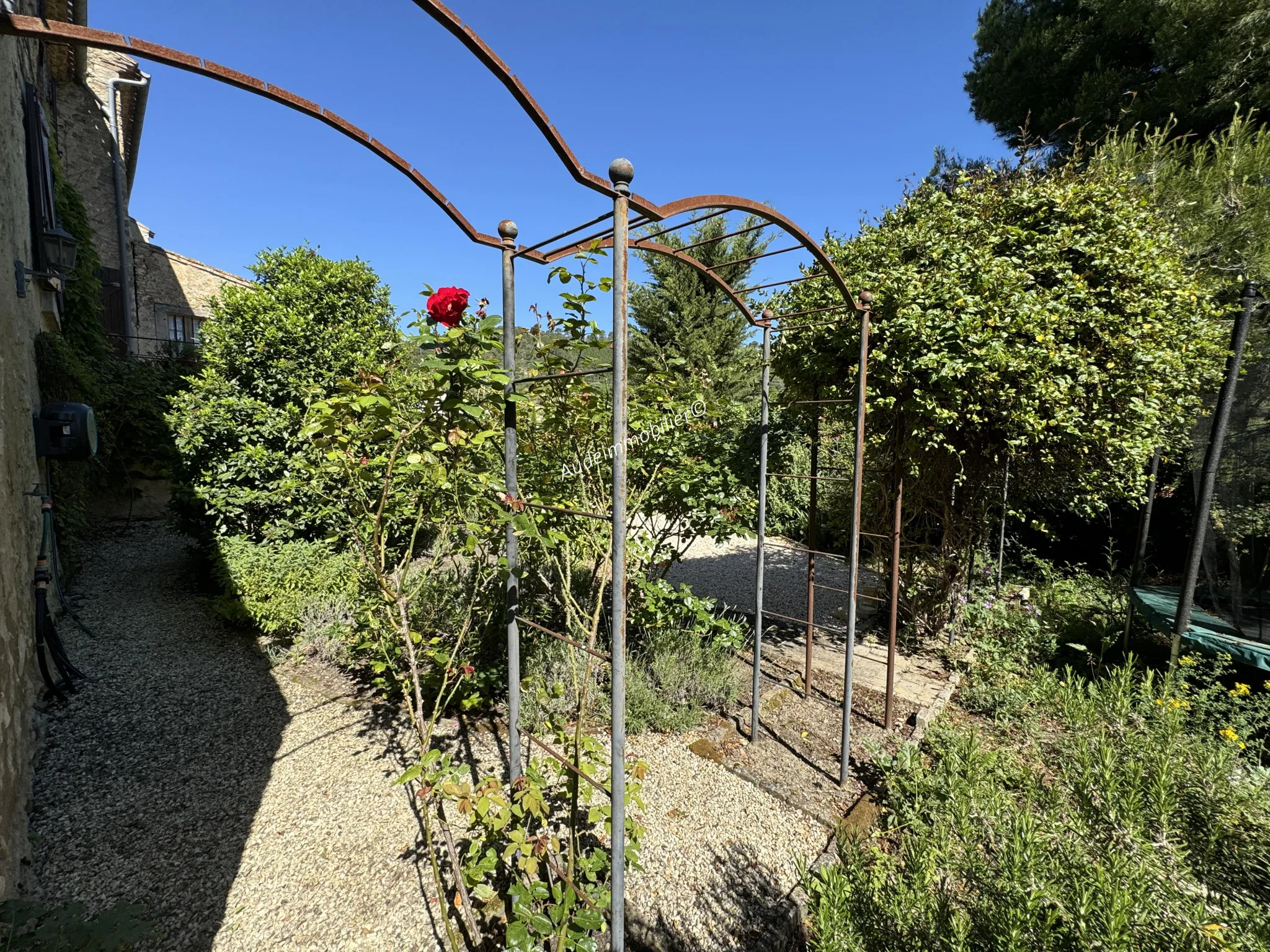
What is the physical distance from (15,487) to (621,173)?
3317mm

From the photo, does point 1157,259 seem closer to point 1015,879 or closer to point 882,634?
point 882,634

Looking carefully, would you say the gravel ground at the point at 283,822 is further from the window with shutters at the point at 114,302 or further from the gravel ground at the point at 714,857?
the window with shutters at the point at 114,302

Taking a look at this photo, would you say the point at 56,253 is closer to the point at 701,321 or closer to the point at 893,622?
the point at 893,622

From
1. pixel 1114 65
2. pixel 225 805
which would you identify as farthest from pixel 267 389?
pixel 1114 65

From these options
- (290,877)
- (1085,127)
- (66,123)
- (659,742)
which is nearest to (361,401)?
(290,877)

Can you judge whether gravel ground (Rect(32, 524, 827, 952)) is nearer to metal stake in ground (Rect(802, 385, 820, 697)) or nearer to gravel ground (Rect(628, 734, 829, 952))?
gravel ground (Rect(628, 734, 829, 952))

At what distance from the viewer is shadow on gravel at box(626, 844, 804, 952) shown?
1882 mm

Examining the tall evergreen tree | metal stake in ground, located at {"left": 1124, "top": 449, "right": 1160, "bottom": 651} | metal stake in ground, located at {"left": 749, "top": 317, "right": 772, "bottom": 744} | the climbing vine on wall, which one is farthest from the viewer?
the tall evergreen tree

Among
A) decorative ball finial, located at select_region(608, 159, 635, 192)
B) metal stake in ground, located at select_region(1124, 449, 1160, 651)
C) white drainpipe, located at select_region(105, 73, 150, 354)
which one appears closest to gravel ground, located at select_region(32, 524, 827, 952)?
decorative ball finial, located at select_region(608, 159, 635, 192)

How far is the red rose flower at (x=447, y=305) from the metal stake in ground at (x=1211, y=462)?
14.1 ft

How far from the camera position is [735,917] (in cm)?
201

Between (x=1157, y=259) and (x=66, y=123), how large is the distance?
595 inches

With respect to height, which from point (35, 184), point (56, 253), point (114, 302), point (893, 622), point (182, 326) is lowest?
point (893, 622)

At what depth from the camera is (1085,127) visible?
23.1 ft
